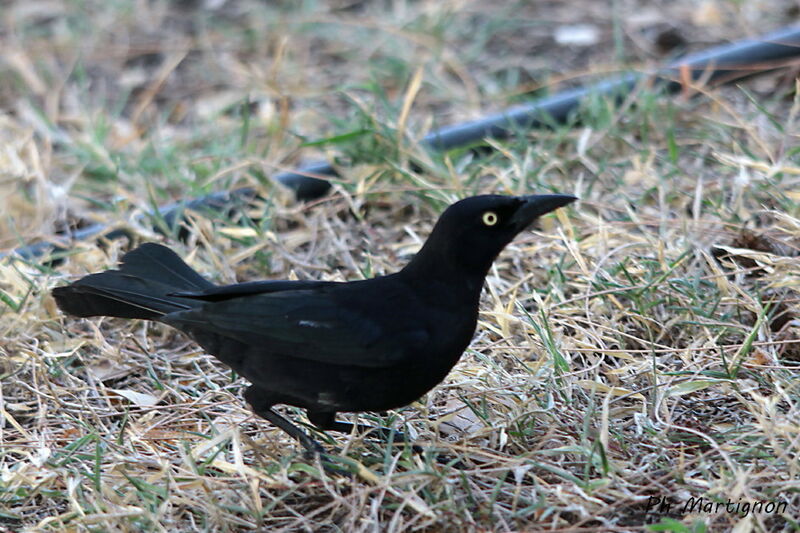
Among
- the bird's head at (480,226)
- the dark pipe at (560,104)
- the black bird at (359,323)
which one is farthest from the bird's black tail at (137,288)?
the dark pipe at (560,104)

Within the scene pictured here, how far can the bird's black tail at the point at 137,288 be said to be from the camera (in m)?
3.14

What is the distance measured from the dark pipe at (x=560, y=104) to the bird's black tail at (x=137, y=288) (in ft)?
3.89

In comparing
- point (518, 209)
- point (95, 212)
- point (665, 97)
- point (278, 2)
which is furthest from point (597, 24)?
point (518, 209)

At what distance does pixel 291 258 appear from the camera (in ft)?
13.9

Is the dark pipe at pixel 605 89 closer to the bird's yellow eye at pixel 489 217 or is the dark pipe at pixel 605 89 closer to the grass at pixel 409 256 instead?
the grass at pixel 409 256

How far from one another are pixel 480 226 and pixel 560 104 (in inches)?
97.2

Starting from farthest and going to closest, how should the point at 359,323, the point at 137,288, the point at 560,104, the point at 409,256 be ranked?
the point at 560,104 → the point at 409,256 → the point at 137,288 → the point at 359,323

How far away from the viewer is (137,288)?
318cm

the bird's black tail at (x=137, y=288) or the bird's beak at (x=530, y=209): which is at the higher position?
the bird's beak at (x=530, y=209)

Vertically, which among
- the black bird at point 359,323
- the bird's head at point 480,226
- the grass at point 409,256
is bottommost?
the grass at point 409,256

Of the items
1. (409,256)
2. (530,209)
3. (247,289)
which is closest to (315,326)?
(247,289)

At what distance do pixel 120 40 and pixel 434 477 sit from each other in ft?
16.9

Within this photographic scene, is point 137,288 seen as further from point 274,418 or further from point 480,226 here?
point 480,226

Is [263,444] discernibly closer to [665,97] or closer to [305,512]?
[305,512]
